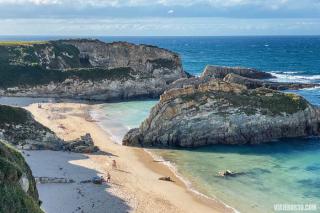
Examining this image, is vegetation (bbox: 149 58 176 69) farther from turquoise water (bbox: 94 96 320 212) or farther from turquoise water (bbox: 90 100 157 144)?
turquoise water (bbox: 94 96 320 212)

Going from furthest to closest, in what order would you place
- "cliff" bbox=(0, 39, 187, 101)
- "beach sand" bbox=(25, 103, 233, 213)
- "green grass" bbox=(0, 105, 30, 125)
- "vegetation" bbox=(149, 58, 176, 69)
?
"vegetation" bbox=(149, 58, 176, 69) → "cliff" bbox=(0, 39, 187, 101) → "green grass" bbox=(0, 105, 30, 125) → "beach sand" bbox=(25, 103, 233, 213)

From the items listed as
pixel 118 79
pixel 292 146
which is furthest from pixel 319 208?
pixel 118 79

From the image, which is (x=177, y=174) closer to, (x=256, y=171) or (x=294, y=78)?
(x=256, y=171)

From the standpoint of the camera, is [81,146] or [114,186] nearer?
[114,186]

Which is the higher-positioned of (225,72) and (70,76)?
(70,76)

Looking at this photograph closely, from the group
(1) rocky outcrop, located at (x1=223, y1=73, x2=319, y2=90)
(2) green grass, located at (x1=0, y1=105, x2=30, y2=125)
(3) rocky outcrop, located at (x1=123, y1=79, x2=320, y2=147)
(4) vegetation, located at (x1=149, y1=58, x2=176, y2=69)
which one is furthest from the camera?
(4) vegetation, located at (x1=149, y1=58, x2=176, y2=69)

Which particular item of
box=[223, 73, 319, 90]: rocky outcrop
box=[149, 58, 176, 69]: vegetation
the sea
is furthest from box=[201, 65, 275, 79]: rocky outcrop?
the sea

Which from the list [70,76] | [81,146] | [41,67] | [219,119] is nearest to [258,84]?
[70,76]
